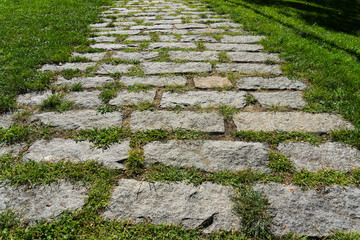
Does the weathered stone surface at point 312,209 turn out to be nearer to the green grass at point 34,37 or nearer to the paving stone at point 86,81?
the paving stone at point 86,81

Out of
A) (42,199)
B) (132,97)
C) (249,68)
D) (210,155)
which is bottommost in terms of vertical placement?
(42,199)

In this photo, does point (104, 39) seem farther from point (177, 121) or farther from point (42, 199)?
point (42, 199)

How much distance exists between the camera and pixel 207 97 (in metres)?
2.56

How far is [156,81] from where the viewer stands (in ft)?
9.45

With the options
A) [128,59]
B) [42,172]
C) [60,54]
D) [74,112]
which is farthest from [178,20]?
[42,172]

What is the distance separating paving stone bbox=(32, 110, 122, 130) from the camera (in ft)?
7.05

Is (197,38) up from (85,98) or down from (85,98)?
up

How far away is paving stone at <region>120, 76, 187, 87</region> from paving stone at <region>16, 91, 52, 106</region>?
2.71ft

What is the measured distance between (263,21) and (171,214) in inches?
205

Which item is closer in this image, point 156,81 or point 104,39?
point 156,81

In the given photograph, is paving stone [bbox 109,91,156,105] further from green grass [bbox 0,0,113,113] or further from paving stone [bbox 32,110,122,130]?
green grass [bbox 0,0,113,113]

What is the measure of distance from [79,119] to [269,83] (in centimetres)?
213

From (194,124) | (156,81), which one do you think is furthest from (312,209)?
(156,81)

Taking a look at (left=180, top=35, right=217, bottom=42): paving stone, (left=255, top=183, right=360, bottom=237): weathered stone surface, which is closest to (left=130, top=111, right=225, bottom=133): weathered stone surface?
(left=255, top=183, right=360, bottom=237): weathered stone surface
